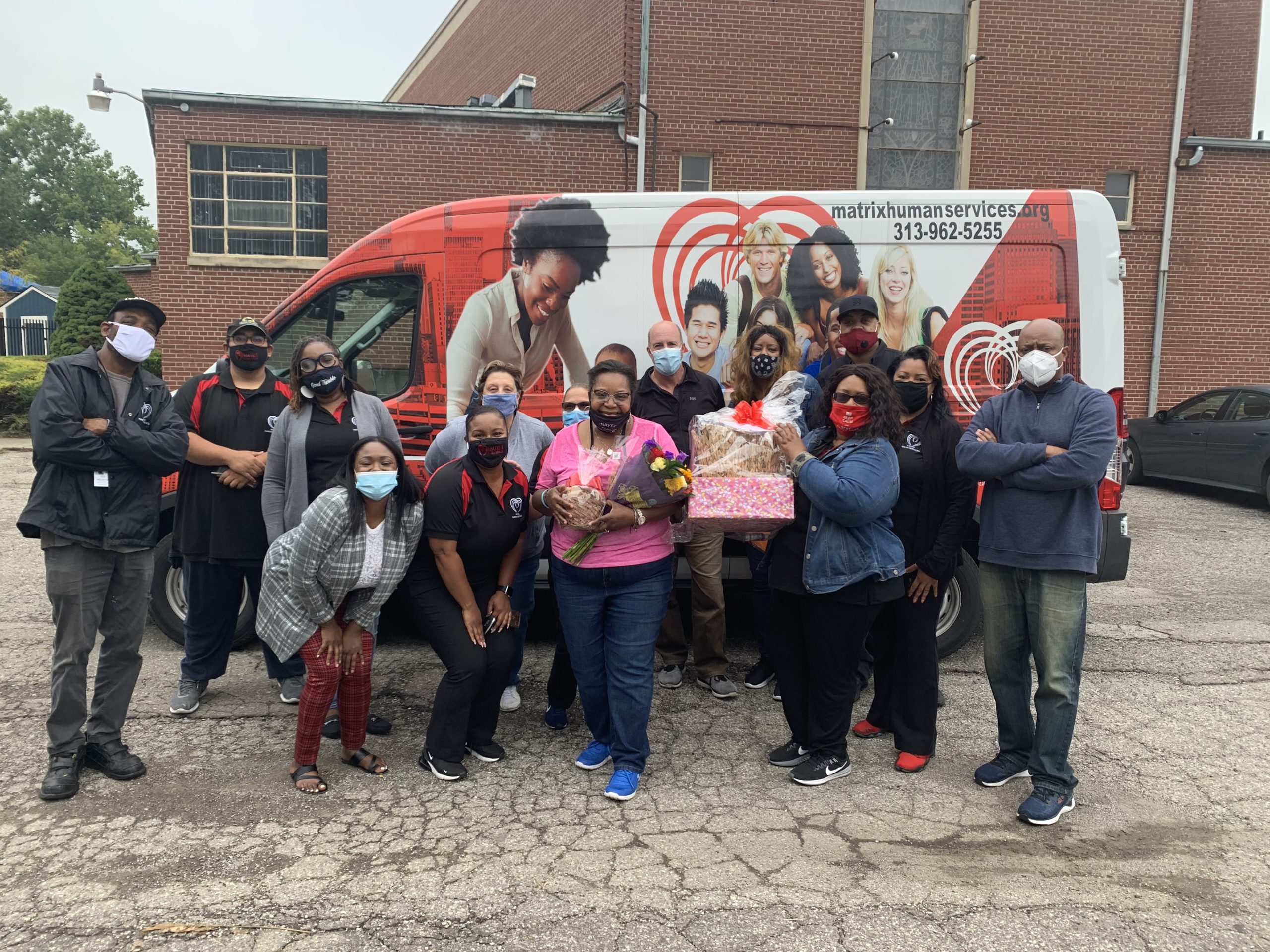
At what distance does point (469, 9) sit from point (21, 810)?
23.8 m

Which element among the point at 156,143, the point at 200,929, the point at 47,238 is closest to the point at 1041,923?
the point at 200,929

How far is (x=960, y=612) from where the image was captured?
5.25 metres

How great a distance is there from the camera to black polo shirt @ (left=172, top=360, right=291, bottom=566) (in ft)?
14.5

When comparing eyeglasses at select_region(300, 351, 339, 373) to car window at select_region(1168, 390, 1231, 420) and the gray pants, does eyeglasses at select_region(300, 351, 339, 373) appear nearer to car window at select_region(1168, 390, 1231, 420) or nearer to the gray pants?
the gray pants

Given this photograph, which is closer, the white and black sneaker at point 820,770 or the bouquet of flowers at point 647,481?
the bouquet of flowers at point 647,481

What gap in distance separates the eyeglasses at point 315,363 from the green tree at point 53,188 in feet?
241

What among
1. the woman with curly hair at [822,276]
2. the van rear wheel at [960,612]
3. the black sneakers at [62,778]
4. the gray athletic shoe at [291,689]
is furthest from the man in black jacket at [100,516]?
the van rear wheel at [960,612]

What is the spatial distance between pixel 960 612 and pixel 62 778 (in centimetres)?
449

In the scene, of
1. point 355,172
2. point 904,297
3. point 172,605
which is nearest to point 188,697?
point 172,605

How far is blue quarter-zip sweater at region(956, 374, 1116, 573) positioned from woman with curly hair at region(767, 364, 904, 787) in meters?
0.38

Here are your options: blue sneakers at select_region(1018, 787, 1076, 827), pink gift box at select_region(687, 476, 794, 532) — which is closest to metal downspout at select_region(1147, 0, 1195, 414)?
blue sneakers at select_region(1018, 787, 1076, 827)

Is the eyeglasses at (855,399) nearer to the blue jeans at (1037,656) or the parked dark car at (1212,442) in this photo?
the blue jeans at (1037,656)

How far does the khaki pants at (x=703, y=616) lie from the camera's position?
16.0 ft

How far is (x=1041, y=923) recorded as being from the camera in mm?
2818
